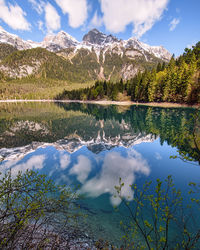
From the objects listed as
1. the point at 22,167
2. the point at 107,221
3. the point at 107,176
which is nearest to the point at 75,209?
the point at 107,221

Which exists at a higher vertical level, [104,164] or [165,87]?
[165,87]

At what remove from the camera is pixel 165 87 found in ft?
267

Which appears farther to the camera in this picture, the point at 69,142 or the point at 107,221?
the point at 69,142

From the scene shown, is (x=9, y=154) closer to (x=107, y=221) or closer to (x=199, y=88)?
(x=107, y=221)

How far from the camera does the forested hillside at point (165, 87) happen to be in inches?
2766

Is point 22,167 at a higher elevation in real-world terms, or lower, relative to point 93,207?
lower

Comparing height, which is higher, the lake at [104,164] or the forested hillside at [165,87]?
the forested hillside at [165,87]

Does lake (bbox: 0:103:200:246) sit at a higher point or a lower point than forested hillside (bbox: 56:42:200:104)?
lower

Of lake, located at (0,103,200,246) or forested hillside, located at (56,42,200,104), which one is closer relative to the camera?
lake, located at (0,103,200,246)

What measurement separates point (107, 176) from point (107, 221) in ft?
18.2

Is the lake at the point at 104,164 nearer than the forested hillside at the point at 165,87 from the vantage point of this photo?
Yes

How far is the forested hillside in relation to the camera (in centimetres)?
7025

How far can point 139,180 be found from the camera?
12992 mm

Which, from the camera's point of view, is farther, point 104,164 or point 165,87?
point 165,87
